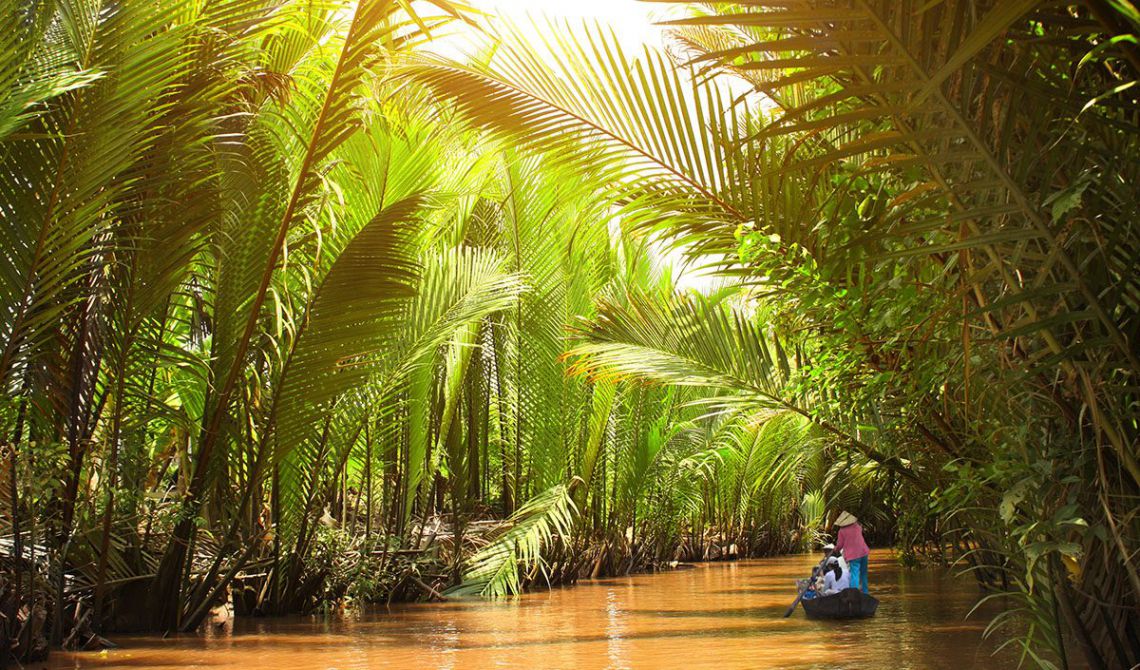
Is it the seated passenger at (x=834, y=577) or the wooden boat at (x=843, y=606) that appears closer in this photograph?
the wooden boat at (x=843, y=606)

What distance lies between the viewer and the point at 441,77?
4.24 meters

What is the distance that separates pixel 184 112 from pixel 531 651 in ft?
12.3

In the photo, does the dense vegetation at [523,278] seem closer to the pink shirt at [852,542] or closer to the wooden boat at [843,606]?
the wooden boat at [843,606]

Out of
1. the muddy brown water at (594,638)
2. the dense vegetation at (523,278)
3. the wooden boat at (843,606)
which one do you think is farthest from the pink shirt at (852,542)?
the dense vegetation at (523,278)

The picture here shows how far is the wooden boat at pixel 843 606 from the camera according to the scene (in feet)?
28.2

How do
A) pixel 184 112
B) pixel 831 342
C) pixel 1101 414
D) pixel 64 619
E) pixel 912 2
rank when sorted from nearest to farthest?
pixel 912 2, pixel 1101 414, pixel 831 342, pixel 184 112, pixel 64 619

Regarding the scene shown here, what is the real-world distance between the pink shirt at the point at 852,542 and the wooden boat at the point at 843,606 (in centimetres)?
123

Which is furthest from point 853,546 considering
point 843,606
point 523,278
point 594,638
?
point 523,278

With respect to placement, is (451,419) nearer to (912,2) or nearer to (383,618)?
(383,618)

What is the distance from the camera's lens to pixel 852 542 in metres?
10.1

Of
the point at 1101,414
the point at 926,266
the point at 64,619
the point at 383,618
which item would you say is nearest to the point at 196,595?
the point at 64,619

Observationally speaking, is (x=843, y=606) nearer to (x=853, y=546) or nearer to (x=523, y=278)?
(x=853, y=546)

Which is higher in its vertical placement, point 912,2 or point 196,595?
point 912,2

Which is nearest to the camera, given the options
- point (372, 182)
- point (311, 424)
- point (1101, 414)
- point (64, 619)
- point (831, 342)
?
point (1101, 414)
